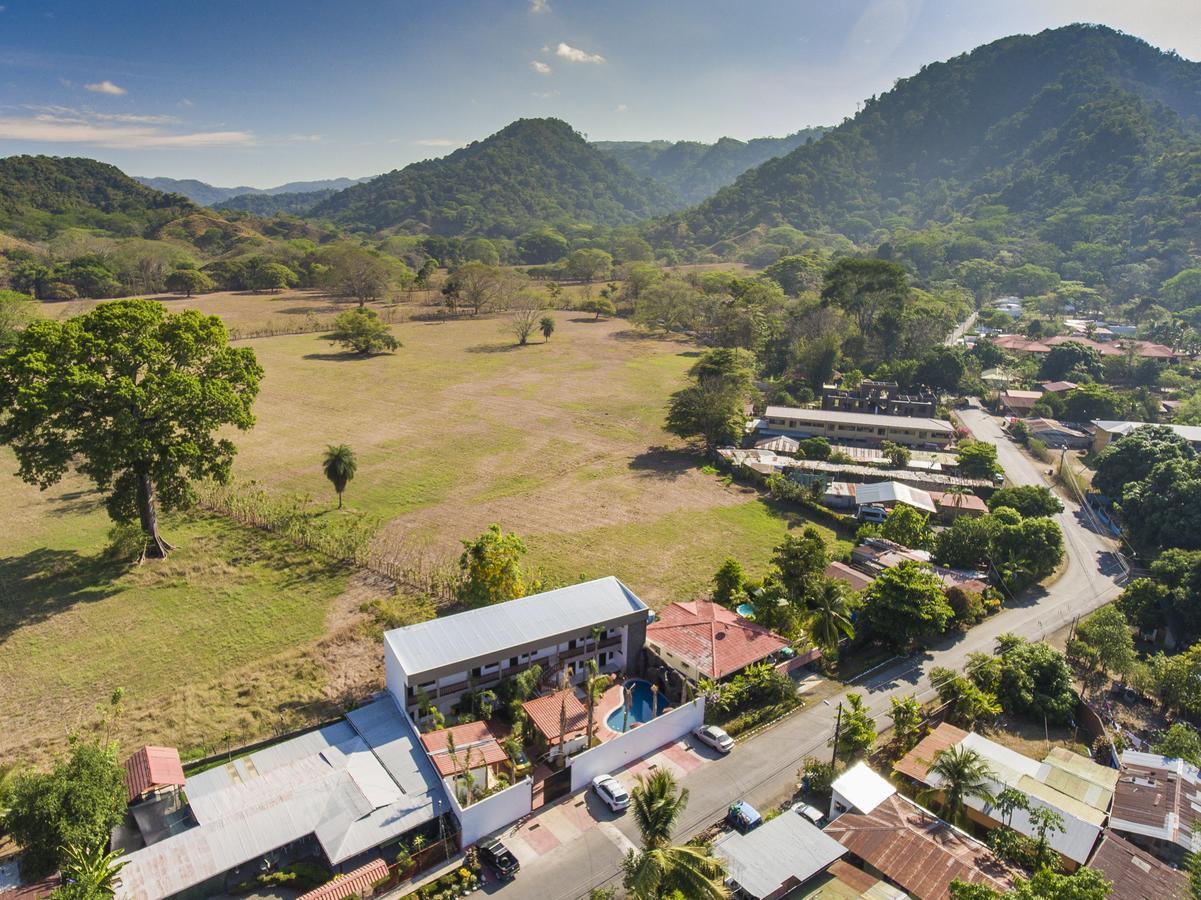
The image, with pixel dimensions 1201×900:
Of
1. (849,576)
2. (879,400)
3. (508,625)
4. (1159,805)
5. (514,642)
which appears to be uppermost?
(879,400)

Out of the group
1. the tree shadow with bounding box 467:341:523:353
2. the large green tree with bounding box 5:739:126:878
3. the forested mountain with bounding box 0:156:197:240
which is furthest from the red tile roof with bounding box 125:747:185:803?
the forested mountain with bounding box 0:156:197:240

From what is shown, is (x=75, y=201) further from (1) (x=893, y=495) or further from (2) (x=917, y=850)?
(2) (x=917, y=850)

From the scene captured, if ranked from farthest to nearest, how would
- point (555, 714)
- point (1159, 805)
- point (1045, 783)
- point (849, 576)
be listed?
point (849, 576) < point (555, 714) < point (1045, 783) < point (1159, 805)

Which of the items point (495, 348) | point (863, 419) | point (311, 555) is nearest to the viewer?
point (311, 555)

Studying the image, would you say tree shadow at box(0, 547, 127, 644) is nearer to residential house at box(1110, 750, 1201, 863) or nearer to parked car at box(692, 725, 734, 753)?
parked car at box(692, 725, 734, 753)

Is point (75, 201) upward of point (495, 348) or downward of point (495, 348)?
upward

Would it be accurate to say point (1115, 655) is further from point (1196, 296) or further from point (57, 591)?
point (1196, 296)

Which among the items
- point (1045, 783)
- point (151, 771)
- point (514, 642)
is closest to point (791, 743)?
point (1045, 783)
